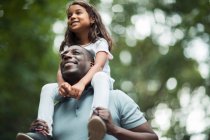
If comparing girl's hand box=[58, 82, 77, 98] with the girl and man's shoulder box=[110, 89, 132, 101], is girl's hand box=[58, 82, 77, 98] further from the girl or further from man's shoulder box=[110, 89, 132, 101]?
man's shoulder box=[110, 89, 132, 101]

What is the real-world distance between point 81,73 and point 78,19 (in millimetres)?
471

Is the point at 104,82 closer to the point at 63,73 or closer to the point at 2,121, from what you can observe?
the point at 63,73

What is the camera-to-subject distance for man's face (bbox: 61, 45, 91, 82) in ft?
13.3

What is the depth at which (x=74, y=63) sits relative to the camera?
4059mm

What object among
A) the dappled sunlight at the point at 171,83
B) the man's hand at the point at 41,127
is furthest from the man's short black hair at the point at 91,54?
the dappled sunlight at the point at 171,83

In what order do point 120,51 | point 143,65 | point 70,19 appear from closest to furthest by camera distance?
point 70,19, point 143,65, point 120,51

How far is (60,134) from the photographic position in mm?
3895

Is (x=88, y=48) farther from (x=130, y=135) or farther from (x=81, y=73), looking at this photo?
(x=130, y=135)

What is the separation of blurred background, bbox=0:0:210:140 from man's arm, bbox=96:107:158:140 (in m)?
1.97

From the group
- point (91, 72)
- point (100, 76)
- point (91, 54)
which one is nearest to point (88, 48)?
point (91, 54)

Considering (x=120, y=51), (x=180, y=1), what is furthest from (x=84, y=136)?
(x=120, y=51)

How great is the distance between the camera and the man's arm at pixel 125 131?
3625 mm

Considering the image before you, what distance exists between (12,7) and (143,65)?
807 centimetres

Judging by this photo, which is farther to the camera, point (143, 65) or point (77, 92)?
point (143, 65)
